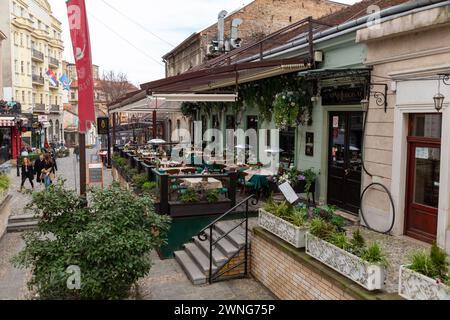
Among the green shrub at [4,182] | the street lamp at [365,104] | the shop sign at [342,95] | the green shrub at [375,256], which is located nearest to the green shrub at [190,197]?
the shop sign at [342,95]

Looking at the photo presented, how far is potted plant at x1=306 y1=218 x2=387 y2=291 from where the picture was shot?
15.9 ft

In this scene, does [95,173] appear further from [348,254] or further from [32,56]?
[32,56]

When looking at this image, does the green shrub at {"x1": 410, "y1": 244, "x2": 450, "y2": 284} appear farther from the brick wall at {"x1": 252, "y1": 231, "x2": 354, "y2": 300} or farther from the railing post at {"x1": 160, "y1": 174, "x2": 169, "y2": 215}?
the railing post at {"x1": 160, "y1": 174, "x2": 169, "y2": 215}

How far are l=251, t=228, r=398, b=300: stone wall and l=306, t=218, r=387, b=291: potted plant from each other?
3.7 inches

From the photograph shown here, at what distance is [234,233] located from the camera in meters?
8.47

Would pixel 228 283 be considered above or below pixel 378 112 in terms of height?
below

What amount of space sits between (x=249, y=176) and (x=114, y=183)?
5.60 metres

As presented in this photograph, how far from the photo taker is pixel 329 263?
18.3ft

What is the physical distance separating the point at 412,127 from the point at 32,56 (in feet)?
160

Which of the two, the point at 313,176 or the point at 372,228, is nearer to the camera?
the point at 372,228

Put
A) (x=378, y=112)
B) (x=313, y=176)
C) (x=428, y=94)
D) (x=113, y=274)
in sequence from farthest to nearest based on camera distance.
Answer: (x=313, y=176), (x=378, y=112), (x=428, y=94), (x=113, y=274)

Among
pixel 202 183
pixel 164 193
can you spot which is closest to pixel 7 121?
pixel 164 193

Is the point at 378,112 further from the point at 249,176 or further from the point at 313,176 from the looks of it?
the point at 249,176
